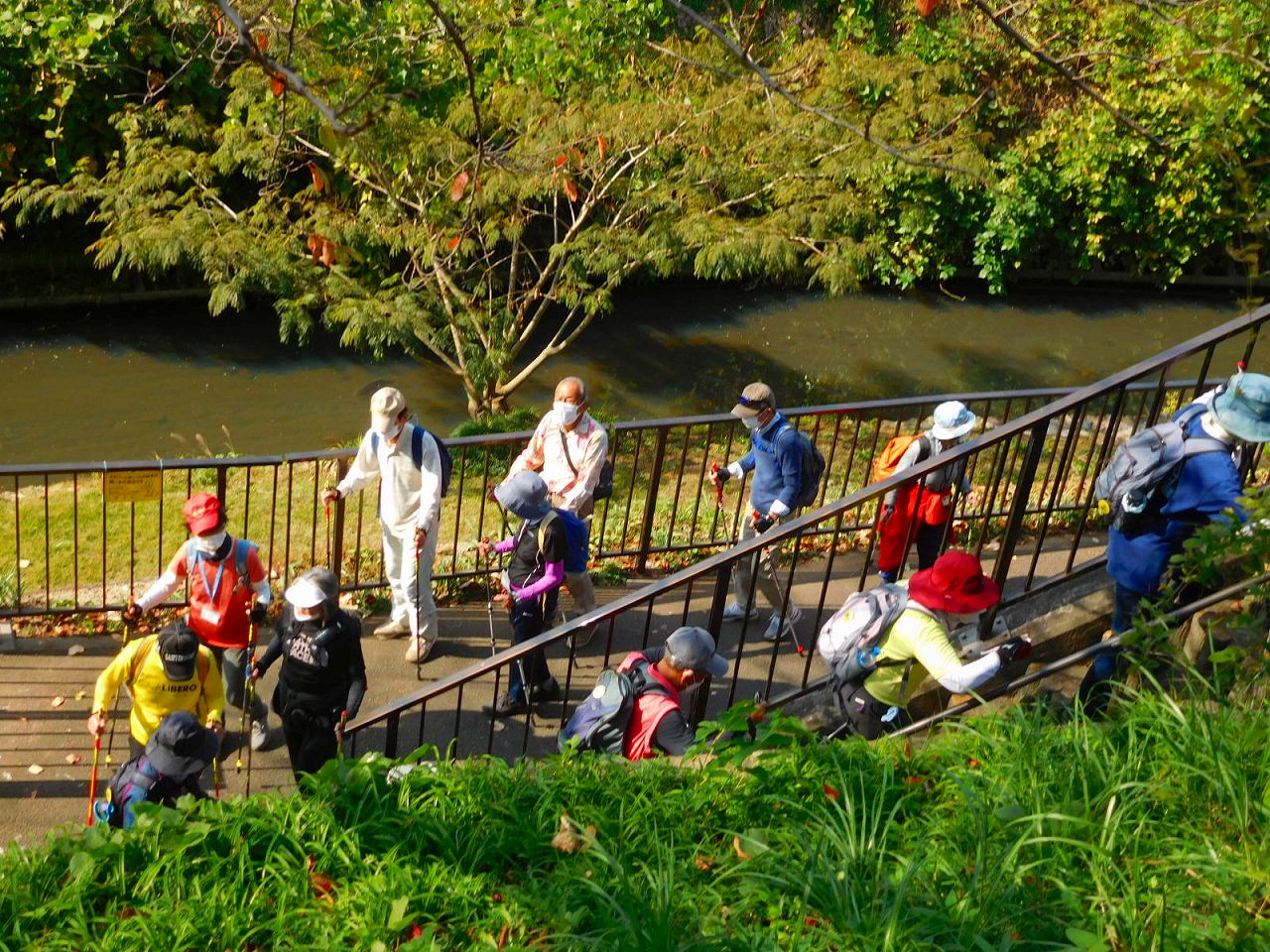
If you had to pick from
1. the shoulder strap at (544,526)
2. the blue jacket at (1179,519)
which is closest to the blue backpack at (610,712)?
the shoulder strap at (544,526)

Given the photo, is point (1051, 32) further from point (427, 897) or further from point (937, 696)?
point (427, 897)

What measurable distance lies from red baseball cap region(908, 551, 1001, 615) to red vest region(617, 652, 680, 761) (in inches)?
43.3

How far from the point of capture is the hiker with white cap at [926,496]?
651cm

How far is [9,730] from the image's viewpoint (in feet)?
21.0

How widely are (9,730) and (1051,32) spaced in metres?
16.4

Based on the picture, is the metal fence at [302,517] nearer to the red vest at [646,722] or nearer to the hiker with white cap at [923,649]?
the hiker with white cap at [923,649]

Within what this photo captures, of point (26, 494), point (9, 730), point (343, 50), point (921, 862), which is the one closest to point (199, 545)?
point (9, 730)

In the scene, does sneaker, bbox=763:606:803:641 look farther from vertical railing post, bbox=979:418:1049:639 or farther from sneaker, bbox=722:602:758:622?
vertical railing post, bbox=979:418:1049:639

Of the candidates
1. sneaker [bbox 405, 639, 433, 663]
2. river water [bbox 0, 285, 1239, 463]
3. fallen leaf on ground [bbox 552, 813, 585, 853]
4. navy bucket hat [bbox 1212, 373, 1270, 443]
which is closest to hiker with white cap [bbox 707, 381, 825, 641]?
sneaker [bbox 405, 639, 433, 663]

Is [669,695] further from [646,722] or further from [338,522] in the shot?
[338,522]

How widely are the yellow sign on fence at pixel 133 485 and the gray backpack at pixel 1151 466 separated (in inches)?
191

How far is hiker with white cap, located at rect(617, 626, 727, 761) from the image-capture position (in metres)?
5.03

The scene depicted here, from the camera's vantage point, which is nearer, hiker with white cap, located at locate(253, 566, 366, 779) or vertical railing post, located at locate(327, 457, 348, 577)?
hiker with white cap, located at locate(253, 566, 366, 779)

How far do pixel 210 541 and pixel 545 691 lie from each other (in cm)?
183
